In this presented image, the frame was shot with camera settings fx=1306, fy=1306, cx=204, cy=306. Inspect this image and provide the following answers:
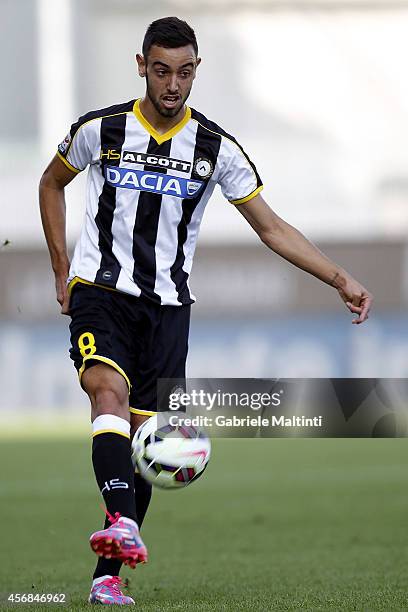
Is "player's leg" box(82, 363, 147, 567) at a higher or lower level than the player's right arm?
lower

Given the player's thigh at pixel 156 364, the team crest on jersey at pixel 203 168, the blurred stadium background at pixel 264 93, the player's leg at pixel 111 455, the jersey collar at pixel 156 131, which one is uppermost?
the blurred stadium background at pixel 264 93

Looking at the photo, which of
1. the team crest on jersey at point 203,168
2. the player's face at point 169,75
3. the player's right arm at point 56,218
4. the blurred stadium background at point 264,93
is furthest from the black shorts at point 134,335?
the blurred stadium background at point 264,93

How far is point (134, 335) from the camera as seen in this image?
4.66m

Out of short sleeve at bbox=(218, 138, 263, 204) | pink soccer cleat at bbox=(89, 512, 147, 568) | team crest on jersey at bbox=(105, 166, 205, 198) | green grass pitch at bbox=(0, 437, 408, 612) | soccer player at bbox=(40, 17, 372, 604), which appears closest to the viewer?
pink soccer cleat at bbox=(89, 512, 147, 568)

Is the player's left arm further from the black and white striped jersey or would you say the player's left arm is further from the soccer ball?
the soccer ball

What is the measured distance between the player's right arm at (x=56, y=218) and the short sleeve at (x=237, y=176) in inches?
22.2

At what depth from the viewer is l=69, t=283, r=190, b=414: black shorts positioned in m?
4.52

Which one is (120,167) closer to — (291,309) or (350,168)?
(291,309)

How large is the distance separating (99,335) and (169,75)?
919mm

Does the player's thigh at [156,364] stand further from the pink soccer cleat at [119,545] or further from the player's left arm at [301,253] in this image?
the pink soccer cleat at [119,545]

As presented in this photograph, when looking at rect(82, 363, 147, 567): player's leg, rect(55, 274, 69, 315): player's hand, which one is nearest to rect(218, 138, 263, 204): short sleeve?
A: rect(55, 274, 69, 315): player's hand

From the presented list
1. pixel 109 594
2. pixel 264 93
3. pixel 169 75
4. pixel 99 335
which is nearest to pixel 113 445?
pixel 99 335

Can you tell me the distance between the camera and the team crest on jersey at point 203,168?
4668mm

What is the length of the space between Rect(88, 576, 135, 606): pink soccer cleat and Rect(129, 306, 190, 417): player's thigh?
609mm
